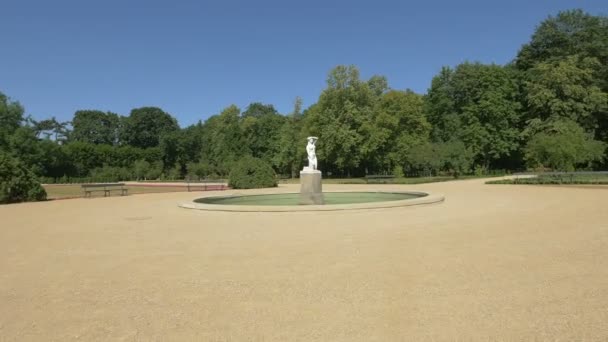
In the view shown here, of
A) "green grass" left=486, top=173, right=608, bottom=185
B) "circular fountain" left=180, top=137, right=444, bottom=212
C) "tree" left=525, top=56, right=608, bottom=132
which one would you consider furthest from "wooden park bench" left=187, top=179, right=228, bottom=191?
"tree" left=525, top=56, right=608, bottom=132

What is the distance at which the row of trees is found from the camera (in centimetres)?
5053

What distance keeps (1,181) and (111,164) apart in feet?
174

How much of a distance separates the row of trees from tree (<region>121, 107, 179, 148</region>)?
77.7 ft

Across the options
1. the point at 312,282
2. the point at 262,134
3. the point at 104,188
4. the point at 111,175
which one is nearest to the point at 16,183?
the point at 104,188

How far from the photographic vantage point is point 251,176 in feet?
122

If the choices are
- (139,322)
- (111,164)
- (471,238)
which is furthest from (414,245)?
(111,164)

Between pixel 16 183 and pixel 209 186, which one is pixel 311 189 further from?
pixel 209 186

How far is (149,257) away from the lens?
352 inches

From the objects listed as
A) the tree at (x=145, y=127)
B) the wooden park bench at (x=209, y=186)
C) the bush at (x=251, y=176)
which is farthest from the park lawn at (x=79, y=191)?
the tree at (x=145, y=127)

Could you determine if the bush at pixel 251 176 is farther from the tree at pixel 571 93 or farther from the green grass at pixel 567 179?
the tree at pixel 571 93

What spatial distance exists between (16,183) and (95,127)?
76628 millimetres

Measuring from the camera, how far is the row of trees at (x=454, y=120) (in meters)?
50.5

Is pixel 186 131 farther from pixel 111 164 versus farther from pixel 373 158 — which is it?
pixel 373 158

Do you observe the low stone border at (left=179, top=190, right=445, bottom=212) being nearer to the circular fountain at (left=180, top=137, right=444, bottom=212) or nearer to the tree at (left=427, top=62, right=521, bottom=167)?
the circular fountain at (left=180, top=137, right=444, bottom=212)
